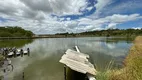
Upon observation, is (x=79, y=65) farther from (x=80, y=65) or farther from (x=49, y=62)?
(x=49, y=62)

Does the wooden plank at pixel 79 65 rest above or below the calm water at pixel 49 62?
above

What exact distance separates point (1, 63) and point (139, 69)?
1331 cm

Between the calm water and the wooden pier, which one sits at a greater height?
the wooden pier

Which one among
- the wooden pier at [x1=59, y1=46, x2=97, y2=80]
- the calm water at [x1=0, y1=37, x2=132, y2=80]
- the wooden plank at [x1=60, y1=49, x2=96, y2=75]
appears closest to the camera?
the wooden pier at [x1=59, y1=46, x2=97, y2=80]

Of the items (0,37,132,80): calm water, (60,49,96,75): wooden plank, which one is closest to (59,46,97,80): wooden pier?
(60,49,96,75): wooden plank

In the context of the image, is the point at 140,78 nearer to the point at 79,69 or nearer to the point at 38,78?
the point at 79,69

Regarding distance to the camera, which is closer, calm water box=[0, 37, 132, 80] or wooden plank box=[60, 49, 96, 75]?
wooden plank box=[60, 49, 96, 75]

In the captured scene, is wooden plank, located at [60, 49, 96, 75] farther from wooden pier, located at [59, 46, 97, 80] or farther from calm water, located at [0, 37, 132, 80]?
calm water, located at [0, 37, 132, 80]

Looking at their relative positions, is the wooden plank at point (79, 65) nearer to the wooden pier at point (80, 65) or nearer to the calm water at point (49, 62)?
the wooden pier at point (80, 65)

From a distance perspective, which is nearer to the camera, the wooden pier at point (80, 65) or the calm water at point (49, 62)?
the wooden pier at point (80, 65)

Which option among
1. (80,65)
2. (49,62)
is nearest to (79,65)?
(80,65)

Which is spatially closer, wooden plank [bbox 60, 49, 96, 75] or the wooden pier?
the wooden pier

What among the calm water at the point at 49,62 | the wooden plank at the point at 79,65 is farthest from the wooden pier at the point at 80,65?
the calm water at the point at 49,62

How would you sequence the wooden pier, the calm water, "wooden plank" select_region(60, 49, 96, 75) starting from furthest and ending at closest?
the calm water, "wooden plank" select_region(60, 49, 96, 75), the wooden pier
